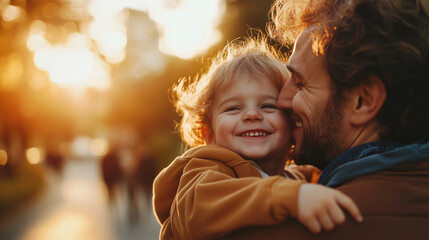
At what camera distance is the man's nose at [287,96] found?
2.36 m

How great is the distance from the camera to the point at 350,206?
1439 mm

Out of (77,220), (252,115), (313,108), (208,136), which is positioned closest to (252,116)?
(252,115)

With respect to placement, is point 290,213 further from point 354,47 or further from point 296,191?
point 354,47

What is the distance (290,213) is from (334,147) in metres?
0.62

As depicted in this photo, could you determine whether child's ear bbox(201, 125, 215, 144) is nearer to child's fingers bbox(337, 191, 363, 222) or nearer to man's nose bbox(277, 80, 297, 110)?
man's nose bbox(277, 80, 297, 110)

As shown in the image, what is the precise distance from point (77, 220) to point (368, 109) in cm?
1091

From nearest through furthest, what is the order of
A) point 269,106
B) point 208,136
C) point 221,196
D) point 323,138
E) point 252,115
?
point 221,196 < point 323,138 < point 252,115 < point 269,106 < point 208,136

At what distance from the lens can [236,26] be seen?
1449cm

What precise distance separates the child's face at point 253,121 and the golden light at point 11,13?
12547 millimetres

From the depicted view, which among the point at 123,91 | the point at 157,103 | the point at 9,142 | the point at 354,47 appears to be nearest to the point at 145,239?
the point at 354,47

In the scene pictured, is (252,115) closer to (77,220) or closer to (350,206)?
(350,206)

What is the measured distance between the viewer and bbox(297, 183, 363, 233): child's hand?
1.43m

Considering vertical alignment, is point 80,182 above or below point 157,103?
below

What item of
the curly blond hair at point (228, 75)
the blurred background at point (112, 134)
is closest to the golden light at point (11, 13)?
the blurred background at point (112, 134)
